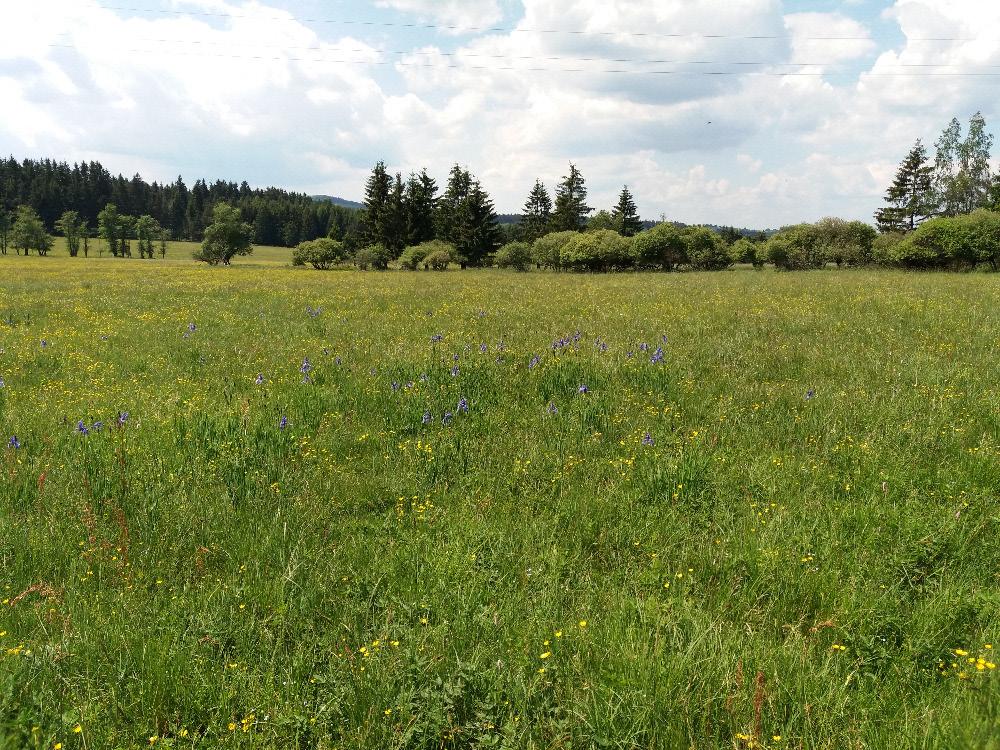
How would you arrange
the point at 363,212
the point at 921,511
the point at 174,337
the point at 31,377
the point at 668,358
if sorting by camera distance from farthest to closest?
1. the point at 363,212
2. the point at 174,337
3. the point at 668,358
4. the point at 31,377
5. the point at 921,511

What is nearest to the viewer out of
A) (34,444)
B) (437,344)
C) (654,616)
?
(654,616)

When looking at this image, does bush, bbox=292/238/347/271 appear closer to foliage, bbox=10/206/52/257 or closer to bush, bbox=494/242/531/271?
bush, bbox=494/242/531/271

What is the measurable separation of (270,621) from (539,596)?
56.8 inches

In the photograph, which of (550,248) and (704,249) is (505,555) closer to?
(704,249)

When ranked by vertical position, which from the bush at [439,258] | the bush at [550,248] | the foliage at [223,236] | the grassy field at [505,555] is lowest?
the grassy field at [505,555]

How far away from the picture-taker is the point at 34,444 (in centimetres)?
488

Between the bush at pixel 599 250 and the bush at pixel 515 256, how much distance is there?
6482mm

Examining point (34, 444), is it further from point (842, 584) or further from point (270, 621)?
point (842, 584)

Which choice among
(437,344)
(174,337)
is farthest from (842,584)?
(174,337)

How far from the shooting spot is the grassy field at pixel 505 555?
7.28 ft

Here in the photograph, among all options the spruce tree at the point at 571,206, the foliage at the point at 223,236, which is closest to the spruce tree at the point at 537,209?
the spruce tree at the point at 571,206

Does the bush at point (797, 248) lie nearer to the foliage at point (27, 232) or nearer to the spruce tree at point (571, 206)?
the spruce tree at point (571, 206)

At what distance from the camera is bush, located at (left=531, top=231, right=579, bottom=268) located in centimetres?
5100

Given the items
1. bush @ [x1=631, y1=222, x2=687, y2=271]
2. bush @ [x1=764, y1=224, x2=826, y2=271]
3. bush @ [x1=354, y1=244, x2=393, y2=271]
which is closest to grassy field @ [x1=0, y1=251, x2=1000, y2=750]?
bush @ [x1=631, y1=222, x2=687, y2=271]
